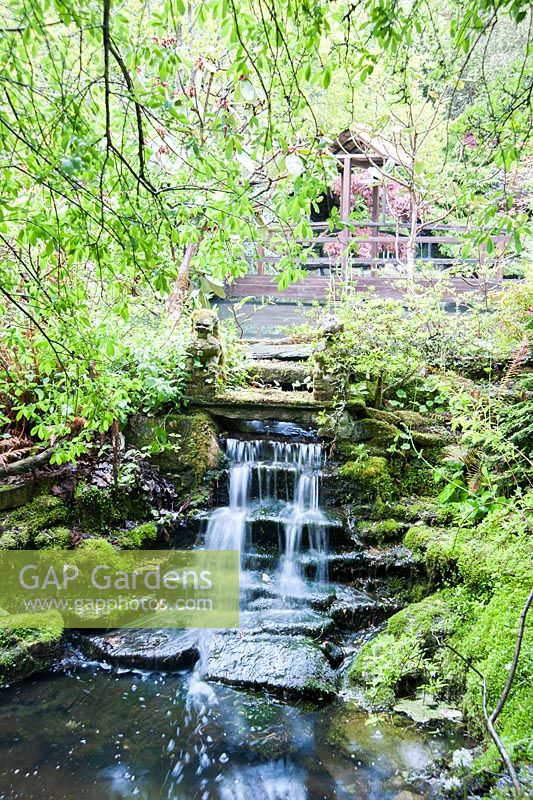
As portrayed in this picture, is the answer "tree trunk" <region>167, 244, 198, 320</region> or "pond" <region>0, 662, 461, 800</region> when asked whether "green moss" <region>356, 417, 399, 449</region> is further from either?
"pond" <region>0, 662, 461, 800</region>

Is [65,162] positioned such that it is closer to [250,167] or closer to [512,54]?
[250,167]

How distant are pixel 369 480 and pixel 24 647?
3.76 meters

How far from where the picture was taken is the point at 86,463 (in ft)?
19.4

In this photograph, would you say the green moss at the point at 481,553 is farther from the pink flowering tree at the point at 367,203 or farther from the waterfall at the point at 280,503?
the pink flowering tree at the point at 367,203

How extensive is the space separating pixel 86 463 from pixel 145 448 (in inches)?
28.0

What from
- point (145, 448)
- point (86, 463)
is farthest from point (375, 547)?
point (86, 463)

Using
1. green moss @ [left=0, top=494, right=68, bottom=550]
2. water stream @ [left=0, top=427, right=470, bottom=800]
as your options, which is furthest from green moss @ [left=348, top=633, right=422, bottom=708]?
green moss @ [left=0, top=494, right=68, bottom=550]

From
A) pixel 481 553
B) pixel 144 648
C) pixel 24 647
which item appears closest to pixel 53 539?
pixel 24 647

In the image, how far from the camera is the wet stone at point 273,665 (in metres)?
3.95

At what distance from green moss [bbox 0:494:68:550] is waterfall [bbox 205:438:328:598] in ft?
5.23

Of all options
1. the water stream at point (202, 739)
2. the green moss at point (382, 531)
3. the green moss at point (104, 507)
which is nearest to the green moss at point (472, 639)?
the water stream at point (202, 739)

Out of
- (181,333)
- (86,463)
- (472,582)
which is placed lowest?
(472,582)

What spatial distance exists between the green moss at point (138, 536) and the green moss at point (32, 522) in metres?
0.61

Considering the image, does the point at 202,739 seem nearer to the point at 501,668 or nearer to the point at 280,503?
the point at 501,668
